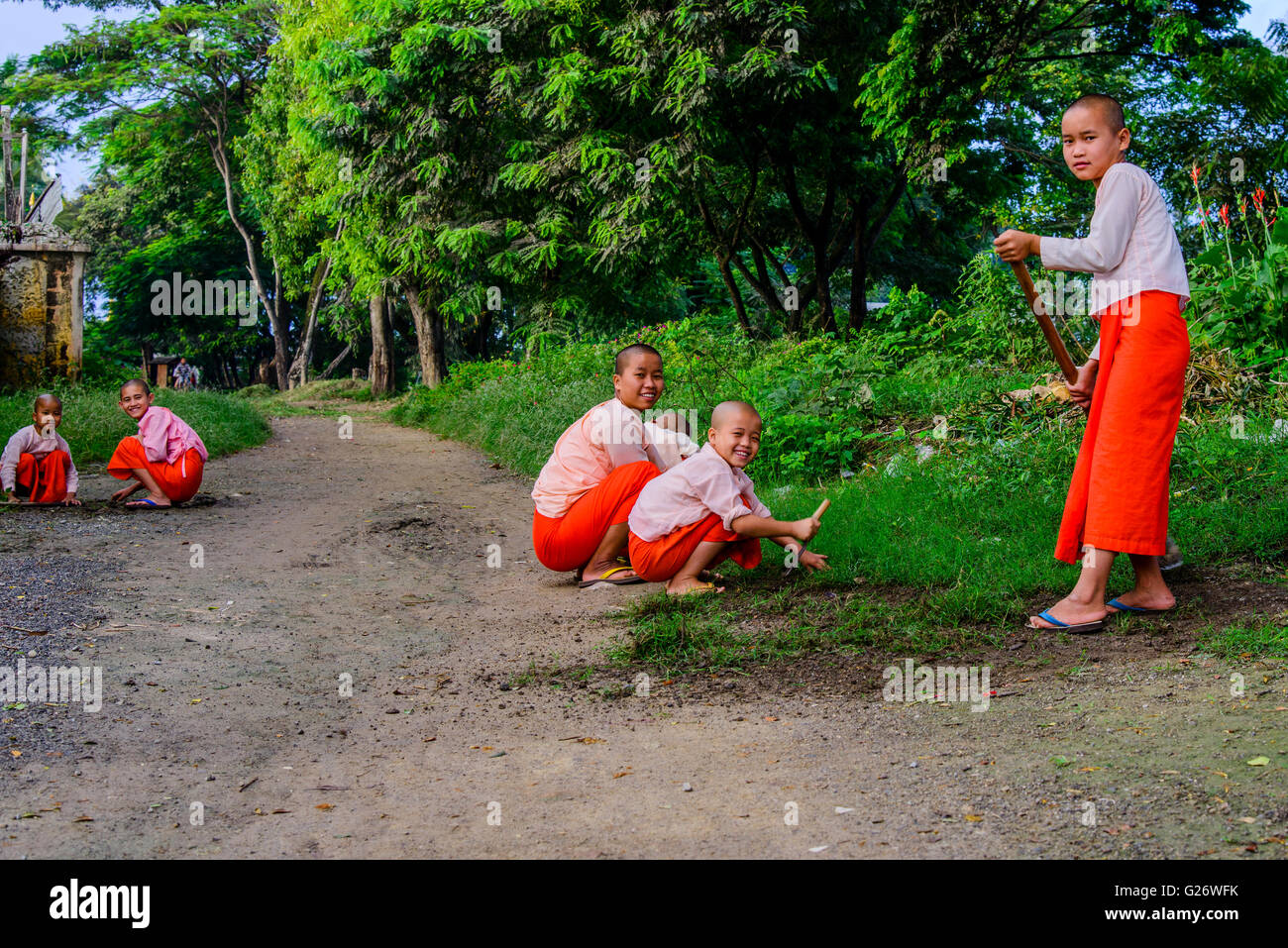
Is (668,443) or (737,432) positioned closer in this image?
(737,432)

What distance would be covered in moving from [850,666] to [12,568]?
5.04m

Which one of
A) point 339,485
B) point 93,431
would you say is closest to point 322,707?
point 339,485

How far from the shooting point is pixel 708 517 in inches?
217

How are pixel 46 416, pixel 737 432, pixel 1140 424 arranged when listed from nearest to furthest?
pixel 1140 424 → pixel 737 432 → pixel 46 416

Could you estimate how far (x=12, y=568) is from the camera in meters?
6.55

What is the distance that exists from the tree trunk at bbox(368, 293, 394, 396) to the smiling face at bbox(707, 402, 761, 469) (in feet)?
66.8

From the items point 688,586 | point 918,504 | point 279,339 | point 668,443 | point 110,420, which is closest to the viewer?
point 688,586

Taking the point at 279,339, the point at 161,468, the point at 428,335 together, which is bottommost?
the point at 161,468

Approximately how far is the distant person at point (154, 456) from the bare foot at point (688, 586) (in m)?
5.16

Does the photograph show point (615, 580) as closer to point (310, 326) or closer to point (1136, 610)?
point (1136, 610)

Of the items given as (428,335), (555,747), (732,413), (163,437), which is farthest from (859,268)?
(555,747)

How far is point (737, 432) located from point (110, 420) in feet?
31.0

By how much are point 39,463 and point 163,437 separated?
3.12ft

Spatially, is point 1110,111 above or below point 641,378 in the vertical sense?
above
